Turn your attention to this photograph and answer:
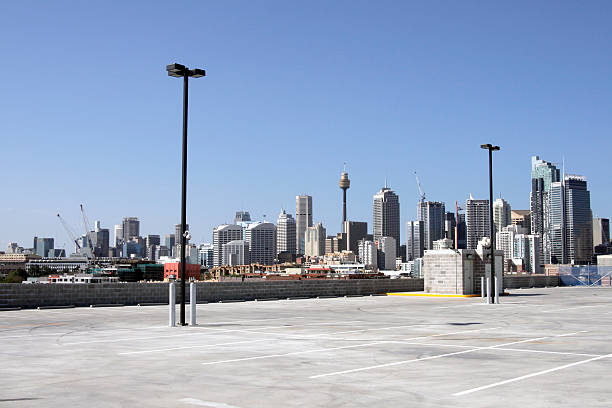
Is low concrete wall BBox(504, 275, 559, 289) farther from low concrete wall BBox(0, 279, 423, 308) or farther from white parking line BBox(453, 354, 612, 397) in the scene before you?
white parking line BBox(453, 354, 612, 397)

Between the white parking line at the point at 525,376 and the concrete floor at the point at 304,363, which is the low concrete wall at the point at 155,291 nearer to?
the concrete floor at the point at 304,363

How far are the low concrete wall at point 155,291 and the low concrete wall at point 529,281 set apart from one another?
16.3m

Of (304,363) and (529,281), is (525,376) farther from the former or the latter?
(529,281)

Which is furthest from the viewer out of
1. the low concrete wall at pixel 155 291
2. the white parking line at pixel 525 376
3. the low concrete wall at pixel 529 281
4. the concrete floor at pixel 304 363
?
the low concrete wall at pixel 529 281

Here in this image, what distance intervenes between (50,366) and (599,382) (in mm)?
9733

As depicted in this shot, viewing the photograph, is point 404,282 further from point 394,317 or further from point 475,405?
point 475,405

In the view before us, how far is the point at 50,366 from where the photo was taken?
12898 mm

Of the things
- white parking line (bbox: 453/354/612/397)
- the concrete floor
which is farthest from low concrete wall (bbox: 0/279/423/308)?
white parking line (bbox: 453/354/612/397)

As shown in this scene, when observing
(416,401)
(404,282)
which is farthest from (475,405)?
(404,282)


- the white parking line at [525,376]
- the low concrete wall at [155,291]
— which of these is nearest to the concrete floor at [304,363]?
the white parking line at [525,376]

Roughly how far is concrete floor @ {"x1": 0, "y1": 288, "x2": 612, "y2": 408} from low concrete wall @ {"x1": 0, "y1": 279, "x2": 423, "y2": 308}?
787cm

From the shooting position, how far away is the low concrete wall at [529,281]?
62.4 metres

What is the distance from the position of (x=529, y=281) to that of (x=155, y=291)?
41906mm

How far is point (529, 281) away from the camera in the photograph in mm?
66312
